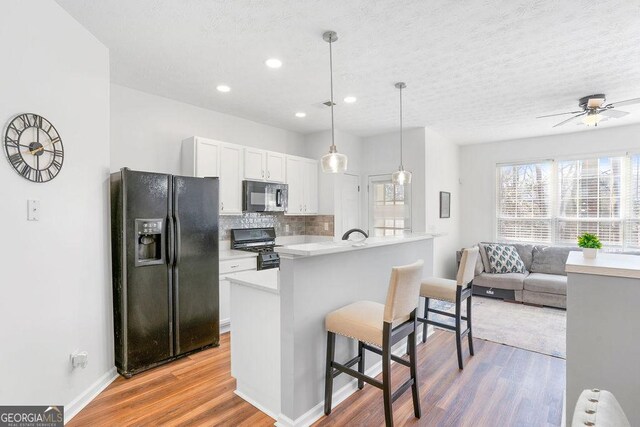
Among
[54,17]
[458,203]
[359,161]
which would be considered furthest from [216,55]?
[458,203]

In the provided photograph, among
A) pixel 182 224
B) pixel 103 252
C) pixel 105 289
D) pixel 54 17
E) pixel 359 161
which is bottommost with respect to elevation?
pixel 105 289

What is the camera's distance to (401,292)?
197cm

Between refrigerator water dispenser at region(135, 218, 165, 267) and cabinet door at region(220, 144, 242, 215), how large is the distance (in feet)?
3.78

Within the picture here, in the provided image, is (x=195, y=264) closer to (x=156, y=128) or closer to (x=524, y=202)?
(x=156, y=128)

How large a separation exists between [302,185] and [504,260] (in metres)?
3.49

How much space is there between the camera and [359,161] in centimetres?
578

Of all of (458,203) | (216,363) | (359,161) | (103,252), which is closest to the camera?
(103,252)

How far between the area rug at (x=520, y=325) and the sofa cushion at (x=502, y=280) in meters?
0.25

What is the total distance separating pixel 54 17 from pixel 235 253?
273 centimetres

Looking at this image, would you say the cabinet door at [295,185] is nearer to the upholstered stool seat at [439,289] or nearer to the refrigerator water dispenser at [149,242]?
the refrigerator water dispenser at [149,242]

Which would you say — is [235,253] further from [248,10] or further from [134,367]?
[248,10]

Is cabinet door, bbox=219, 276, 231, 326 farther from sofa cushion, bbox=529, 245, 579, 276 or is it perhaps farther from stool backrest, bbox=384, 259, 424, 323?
sofa cushion, bbox=529, 245, 579, 276

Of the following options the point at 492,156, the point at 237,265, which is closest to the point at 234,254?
the point at 237,265

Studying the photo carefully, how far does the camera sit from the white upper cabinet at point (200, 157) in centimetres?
377
